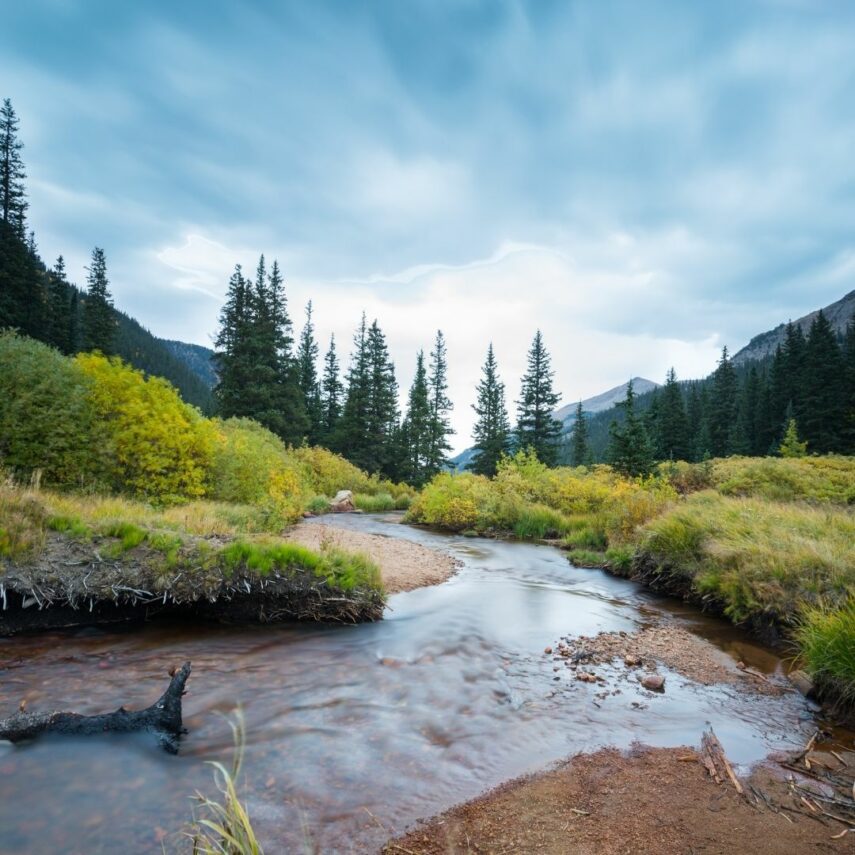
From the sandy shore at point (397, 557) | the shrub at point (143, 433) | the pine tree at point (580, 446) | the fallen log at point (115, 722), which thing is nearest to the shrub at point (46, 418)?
the shrub at point (143, 433)

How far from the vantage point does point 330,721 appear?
464 centimetres

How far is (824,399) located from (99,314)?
67.5 meters

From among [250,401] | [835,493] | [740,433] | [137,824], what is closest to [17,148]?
[250,401]

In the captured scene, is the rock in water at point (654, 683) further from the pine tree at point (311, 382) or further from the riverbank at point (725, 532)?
the pine tree at point (311, 382)

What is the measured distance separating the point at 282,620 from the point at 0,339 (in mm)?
8741

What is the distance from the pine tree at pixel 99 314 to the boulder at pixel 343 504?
30210 millimetres

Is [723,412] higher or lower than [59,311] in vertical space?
lower

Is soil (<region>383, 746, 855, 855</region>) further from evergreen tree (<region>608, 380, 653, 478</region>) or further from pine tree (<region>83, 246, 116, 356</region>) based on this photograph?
pine tree (<region>83, 246, 116, 356</region>)

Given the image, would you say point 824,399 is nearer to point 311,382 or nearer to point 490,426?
point 490,426

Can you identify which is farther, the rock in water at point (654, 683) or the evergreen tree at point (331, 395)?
the evergreen tree at point (331, 395)

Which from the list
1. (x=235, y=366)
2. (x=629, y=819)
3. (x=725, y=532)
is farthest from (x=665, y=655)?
(x=235, y=366)

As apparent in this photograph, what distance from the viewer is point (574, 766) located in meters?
3.92

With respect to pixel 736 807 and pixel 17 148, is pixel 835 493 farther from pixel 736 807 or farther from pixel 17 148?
pixel 17 148

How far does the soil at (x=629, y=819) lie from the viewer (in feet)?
9.58
